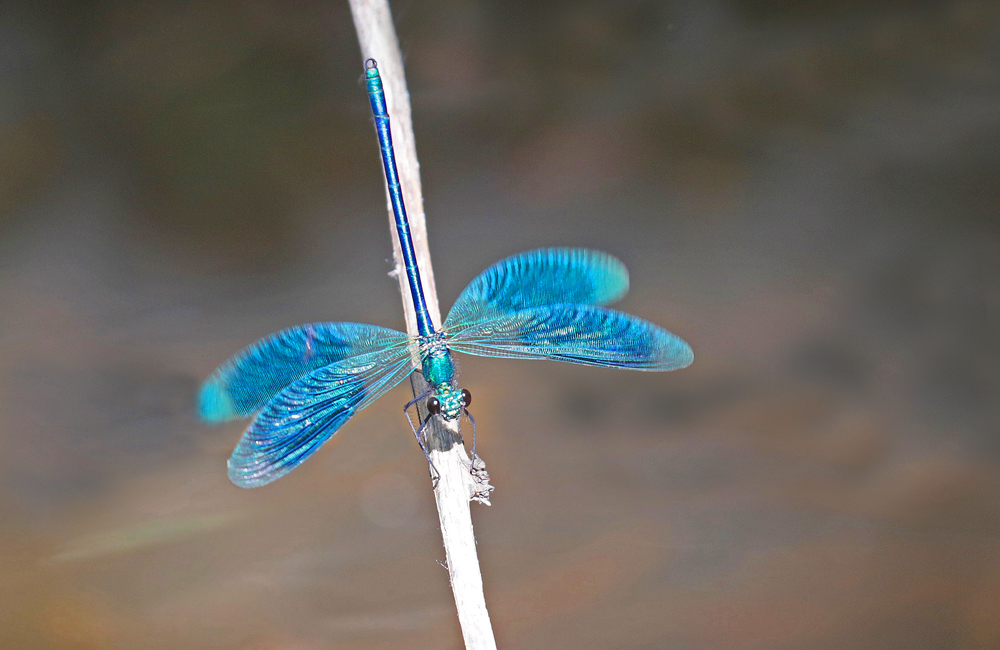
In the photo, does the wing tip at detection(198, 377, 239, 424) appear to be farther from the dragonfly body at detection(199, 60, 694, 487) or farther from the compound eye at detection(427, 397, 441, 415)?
the compound eye at detection(427, 397, 441, 415)

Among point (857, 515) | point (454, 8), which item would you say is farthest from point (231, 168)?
point (857, 515)

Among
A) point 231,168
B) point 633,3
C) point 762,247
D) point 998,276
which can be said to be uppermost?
point 633,3

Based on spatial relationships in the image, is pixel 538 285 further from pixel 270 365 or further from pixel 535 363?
pixel 535 363

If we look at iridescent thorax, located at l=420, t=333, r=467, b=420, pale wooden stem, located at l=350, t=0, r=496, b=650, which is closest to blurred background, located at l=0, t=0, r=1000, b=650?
pale wooden stem, located at l=350, t=0, r=496, b=650

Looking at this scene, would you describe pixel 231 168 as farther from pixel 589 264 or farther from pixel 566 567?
pixel 566 567

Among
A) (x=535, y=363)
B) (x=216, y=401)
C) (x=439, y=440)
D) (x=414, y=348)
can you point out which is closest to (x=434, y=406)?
(x=439, y=440)

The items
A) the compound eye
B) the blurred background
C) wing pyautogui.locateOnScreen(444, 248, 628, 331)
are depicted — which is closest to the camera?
the compound eye

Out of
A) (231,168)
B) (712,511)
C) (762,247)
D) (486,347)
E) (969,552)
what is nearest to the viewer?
(486,347)
